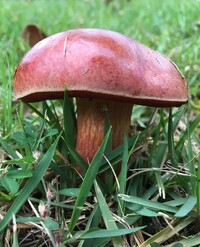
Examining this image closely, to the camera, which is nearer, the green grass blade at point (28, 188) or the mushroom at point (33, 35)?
the green grass blade at point (28, 188)

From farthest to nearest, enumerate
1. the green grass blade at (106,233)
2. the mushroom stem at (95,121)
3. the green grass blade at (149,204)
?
the mushroom stem at (95,121), the green grass blade at (149,204), the green grass blade at (106,233)

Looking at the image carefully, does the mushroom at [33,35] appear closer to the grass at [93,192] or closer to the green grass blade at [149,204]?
the grass at [93,192]

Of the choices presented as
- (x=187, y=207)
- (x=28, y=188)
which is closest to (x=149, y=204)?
(x=187, y=207)

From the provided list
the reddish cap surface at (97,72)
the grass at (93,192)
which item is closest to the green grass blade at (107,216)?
the grass at (93,192)

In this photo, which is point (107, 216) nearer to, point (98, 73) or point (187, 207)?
point (187, 207)

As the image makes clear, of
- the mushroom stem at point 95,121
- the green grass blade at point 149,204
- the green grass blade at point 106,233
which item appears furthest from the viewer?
the mushroom stem at point 95,121

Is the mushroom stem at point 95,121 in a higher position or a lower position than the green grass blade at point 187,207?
higher

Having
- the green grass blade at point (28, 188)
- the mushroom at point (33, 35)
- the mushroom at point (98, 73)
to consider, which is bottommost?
the green grass blade at point (28, 188)

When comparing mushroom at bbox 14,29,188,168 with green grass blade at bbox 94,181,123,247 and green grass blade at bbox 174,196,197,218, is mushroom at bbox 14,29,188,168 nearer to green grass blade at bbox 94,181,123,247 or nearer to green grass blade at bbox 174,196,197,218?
green grass blade at bbox 94,181,123,247
